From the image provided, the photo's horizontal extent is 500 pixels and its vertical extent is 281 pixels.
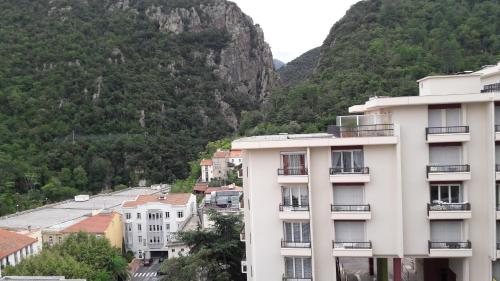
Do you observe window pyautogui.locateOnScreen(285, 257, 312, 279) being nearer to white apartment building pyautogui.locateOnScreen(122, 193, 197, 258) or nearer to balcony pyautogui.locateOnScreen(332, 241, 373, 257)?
balcony pyautogui.locateOnScreen(332, 241, 373, 257)

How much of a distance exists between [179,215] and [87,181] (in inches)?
1667

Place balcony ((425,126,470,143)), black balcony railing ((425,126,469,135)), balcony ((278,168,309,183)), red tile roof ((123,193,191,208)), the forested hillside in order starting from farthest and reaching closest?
the forested hillside, red tile roof ((123,193,191,208)), balcony ((278,168,309,183)), black balcony railing ((425,126,469,135)), balcony ((425,126,470,143))

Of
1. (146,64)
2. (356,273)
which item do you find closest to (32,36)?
(146,64)

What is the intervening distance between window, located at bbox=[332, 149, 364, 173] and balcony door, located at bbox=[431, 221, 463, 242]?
364 centimetres

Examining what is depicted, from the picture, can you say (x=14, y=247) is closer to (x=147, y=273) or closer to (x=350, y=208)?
(x=147, y=273)

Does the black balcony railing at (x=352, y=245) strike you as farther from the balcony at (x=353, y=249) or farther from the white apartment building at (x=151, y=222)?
the white apartment building at (x=151, y=222)

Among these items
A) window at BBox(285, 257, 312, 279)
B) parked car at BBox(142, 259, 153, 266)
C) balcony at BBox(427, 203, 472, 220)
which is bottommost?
parked car at BBox(142, 259, 153, 266)

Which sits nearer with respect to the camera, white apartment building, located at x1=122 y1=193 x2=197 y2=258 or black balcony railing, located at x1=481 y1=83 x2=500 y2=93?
black balcony railing, located at x1=481 y1=83 x2=500 y2=93

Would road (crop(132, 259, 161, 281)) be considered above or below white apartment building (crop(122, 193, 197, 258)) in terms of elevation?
below

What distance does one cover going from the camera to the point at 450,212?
16953 millimetres

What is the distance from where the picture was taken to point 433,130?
1708 centimetres

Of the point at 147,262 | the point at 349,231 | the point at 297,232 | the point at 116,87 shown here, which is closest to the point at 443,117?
the point at 349,231

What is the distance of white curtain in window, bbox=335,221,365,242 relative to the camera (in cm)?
1764

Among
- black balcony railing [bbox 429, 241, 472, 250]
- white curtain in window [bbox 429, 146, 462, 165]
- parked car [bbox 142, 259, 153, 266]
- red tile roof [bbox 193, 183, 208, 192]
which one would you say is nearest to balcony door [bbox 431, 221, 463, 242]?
black balcony railing [bbox 429, 241, 472, 250]
